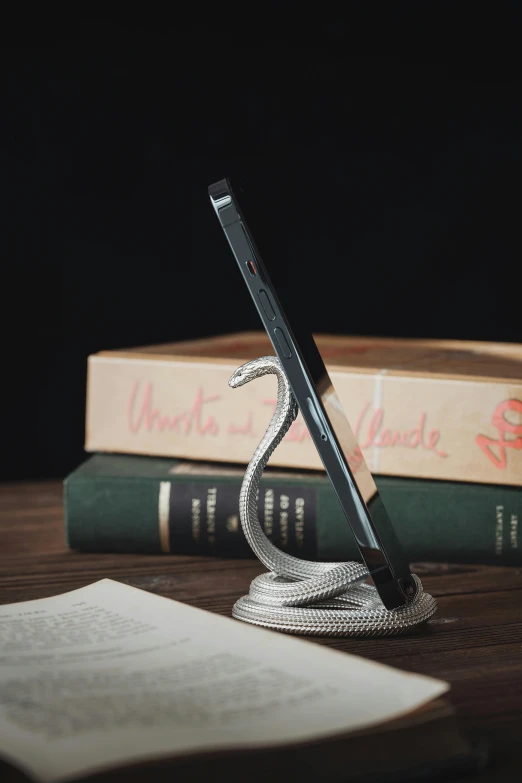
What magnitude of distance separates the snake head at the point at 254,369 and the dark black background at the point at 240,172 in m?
0.95

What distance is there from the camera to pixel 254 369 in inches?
27.1

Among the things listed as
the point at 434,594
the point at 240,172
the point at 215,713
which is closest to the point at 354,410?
the point at 434,594

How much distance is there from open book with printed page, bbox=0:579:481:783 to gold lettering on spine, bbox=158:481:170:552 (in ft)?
1.04

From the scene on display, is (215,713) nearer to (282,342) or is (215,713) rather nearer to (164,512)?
(282,342)

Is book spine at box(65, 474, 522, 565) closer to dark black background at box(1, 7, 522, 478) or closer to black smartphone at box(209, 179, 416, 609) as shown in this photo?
black smartphone at box(209, 179, 416, 609)

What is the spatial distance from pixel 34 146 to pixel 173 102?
0.79 ft

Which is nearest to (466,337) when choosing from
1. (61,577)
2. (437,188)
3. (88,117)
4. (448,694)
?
(437,188)

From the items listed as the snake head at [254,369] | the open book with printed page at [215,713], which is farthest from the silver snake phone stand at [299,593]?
the open book with printed page at [215,713]

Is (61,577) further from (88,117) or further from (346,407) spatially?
(88,117)

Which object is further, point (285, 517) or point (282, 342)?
point (285, 517)

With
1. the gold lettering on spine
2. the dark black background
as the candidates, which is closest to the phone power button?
the gold lettering on spine

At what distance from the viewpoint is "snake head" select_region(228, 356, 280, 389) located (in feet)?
2.24

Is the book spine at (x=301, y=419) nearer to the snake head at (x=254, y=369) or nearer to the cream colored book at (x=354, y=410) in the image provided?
the cream colored book at (x=354, y=410)

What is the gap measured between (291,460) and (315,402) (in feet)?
0.94
